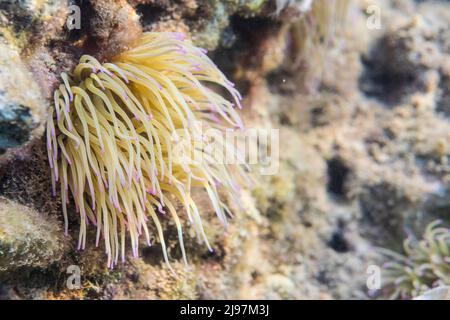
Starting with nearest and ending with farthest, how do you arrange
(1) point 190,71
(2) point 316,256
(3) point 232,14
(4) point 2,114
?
(4) point 2,114 → (1) point 190,71 → (3) point 232,14 → (2) point 316,256

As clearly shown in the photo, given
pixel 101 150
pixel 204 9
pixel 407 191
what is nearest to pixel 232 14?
pixel 204 9

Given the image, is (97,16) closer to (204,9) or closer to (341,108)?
(204,9)

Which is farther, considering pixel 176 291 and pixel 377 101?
pixel 377 101

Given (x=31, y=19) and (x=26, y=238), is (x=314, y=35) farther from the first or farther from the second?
(x=26, y=238)

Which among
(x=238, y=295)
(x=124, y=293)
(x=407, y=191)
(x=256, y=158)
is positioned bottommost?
(x=238, y=295)

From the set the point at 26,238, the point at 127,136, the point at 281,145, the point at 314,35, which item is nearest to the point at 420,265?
the point at 281,145

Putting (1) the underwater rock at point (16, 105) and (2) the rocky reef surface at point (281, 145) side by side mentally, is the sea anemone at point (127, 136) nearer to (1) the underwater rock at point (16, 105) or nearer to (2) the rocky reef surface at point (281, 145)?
(2) the rocky reef surface at point (281, 145)
